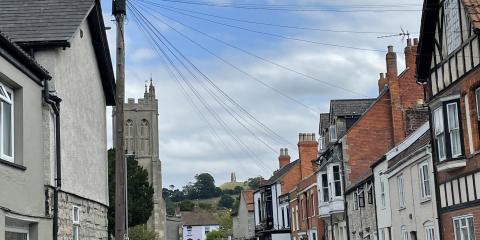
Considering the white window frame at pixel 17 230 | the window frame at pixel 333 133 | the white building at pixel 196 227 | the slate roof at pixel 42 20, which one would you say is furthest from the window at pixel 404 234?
the white building at pixel 196 227

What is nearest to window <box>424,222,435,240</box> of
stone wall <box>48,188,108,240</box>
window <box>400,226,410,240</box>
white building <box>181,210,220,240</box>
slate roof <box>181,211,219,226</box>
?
window <box>400,226,410,240</box>

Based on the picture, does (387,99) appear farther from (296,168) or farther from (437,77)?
(296,168)

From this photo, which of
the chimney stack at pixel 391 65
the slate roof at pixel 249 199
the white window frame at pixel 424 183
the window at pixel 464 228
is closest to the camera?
the window at pixel 464 228

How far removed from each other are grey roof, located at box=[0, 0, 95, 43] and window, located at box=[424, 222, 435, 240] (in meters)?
14.6

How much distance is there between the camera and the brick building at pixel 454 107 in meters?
21.2

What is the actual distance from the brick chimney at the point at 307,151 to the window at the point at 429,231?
107 ft

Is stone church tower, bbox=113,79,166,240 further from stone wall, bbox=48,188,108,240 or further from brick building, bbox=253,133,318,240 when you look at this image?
stone wall, bbox=48,188,108,240

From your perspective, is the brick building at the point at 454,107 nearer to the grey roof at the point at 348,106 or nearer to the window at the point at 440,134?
the window at the point at 440,134

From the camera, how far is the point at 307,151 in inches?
2427

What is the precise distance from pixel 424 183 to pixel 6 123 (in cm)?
1637

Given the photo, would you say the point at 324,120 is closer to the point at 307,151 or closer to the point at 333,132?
the point at 333,132

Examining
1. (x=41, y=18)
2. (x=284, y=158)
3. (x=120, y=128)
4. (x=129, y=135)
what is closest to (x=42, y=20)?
(x=41, y=18)

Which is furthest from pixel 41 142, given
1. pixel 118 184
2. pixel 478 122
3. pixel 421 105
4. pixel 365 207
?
pixel 421 105

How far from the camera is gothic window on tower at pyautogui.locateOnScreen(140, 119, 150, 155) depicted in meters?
141
